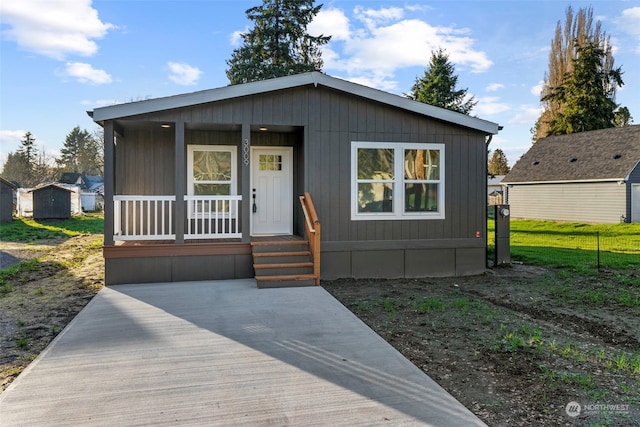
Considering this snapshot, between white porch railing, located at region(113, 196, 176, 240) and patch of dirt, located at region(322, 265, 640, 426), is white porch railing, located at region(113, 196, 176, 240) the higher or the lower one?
the higher one

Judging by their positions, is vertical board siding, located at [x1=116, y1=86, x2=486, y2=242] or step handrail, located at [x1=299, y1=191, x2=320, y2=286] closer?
step handrail, located at [x1=299, y1=191, x2=320, y2=286]

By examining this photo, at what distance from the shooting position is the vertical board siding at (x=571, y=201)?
1814cm

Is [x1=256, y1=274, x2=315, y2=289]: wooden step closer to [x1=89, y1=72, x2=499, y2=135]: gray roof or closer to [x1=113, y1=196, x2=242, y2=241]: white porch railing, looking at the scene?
[x1=113, y1=196, x2=242, y2=241]: white porch railing

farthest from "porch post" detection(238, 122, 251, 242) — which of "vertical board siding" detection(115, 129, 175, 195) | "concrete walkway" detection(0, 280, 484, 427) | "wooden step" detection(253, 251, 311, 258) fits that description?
"concrete walkway" detection(0, 280, 484, 427)

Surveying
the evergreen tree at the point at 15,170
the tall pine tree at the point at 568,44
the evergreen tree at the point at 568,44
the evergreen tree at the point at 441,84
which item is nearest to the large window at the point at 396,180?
the evergreen tree at the point at 441,84

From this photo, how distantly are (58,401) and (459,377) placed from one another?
9.49 ft

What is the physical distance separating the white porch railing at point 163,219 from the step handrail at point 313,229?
1.18 m

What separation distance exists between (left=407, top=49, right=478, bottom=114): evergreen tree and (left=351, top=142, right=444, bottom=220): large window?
18.6 m

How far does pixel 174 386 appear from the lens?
2.98 meters

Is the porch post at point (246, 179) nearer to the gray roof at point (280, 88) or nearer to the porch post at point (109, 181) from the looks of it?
the gray roof at point (280, 88)

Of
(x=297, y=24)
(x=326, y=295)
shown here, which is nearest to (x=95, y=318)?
(x=326, y=295)

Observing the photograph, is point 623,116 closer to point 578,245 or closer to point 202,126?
point 578,245

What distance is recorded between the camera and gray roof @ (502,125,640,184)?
60.9ft

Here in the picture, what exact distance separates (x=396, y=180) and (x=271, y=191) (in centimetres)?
262
